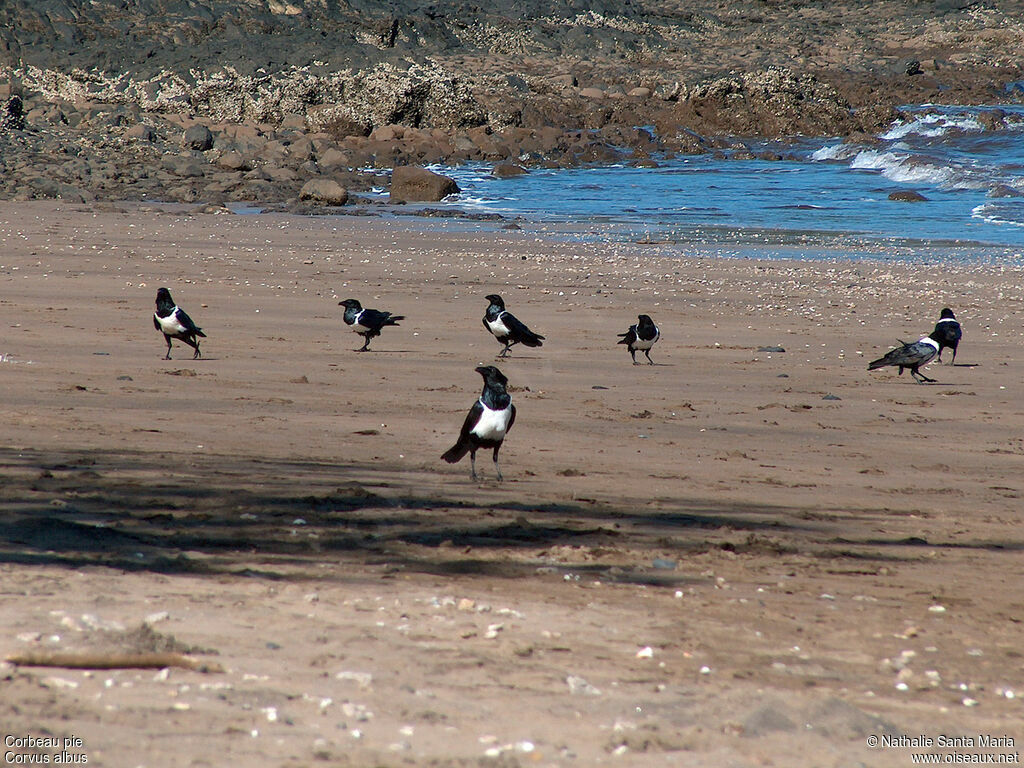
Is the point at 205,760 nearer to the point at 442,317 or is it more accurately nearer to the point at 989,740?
the point at 989,740

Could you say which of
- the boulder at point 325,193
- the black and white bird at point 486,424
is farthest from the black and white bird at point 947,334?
the boulder at point 325,193

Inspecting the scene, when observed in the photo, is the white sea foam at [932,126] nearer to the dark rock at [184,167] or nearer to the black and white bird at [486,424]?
the dark rock at [184,167]

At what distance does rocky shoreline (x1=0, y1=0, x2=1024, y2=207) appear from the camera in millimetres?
31781

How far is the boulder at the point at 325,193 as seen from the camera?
84.7 feet

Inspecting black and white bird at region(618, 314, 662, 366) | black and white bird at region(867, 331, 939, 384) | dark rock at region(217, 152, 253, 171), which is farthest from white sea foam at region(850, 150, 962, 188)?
Answer: black and white bird at region(618, 314, 662, 366)

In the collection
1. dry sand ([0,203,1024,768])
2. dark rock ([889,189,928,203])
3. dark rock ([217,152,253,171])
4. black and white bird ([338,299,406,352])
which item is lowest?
dry sand ([0,203,1024,768])

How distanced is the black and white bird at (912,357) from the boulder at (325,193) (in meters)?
17.3

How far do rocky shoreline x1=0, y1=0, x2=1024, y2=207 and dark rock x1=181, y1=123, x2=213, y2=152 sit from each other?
0.07 metres

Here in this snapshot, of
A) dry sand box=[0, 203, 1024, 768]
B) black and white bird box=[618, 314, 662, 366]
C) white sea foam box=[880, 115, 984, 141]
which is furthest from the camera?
white sea foam box=[880, 115, 984, 141]

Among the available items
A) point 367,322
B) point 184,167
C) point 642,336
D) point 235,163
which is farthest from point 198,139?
point 642,336

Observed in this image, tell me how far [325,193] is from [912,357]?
17.8m

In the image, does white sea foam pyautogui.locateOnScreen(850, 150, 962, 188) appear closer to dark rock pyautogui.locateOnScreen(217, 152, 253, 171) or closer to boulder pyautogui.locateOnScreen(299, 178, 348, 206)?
boulder pyautogui.locateOnScreen(299, 178, 348, 206)

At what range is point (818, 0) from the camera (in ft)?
272

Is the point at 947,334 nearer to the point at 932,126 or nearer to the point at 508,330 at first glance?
the point at 508,330
